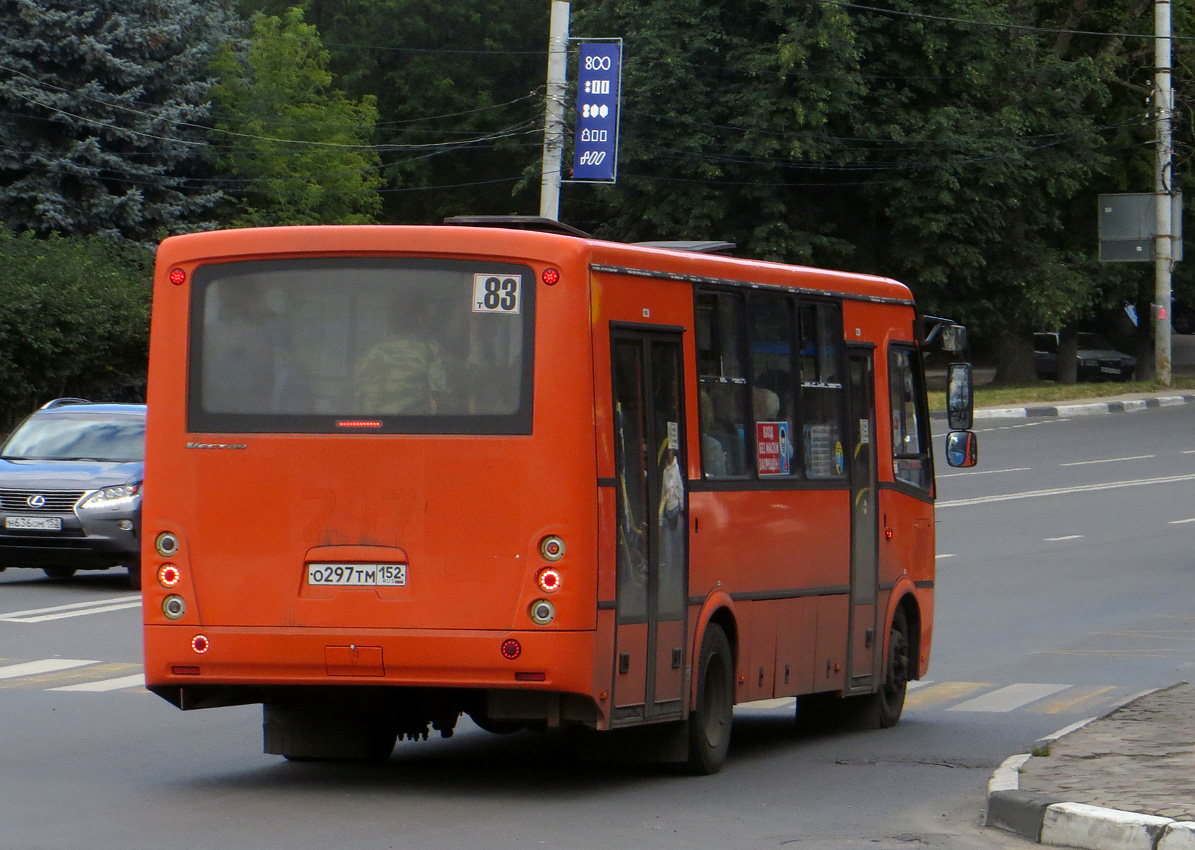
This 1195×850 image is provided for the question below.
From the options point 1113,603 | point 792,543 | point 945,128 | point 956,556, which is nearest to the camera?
point 792,543

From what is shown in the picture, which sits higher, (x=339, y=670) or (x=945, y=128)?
(x=945, y=128)

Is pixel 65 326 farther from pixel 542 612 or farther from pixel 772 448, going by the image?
A: pixel 542 612

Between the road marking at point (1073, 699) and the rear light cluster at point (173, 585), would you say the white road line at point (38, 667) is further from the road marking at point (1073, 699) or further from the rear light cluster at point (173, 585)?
the road marking at point (1073, 699)

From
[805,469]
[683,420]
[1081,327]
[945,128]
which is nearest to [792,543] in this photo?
[805,469]

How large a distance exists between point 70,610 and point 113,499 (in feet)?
6.63

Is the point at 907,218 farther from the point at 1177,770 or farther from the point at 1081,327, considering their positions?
the point at 1177,770

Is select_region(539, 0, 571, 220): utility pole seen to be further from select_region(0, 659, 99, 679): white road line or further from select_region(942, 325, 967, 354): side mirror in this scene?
Answer: select_region(942, 325, 967, 354): side mirror

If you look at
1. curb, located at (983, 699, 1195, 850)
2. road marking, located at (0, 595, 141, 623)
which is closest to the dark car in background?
road marking, located at (0, 595, 141, 623)

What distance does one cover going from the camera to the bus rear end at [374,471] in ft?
27.3

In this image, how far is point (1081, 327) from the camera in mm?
69750

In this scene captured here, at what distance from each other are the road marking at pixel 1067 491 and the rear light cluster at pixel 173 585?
19.4m

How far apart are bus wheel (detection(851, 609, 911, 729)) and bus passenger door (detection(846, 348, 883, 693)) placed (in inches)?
8.8

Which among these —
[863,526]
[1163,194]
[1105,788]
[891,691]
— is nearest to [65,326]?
[1163,194]

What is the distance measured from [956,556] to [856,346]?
11367 millimetres
